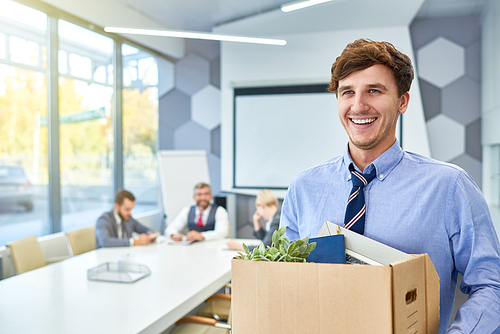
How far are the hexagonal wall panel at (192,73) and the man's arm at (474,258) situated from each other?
17.5ft

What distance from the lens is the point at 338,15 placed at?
4859mm

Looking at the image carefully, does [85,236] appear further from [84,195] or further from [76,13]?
[76,13]

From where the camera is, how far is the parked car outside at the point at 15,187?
11.6 feet

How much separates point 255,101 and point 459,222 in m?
4.70

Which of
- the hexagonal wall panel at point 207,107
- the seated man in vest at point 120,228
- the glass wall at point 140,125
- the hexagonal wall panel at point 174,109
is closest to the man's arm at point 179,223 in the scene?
the seated man in vest at point 120,228

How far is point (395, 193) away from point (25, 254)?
2.99 meters

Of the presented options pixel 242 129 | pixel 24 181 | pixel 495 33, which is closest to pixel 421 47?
pixel 495 33

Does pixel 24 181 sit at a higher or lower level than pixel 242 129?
lower

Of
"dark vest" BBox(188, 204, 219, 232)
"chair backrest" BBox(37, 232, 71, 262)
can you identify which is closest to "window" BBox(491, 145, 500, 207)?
"dark vest" BBox(188, 204, 219, 232)

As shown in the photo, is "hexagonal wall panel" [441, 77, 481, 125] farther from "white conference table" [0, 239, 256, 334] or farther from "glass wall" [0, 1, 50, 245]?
"glass wall" [0, 1, 50, 245]

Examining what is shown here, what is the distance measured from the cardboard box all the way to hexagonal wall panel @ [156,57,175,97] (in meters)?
5.73

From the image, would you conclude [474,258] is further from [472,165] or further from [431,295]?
[472,165]

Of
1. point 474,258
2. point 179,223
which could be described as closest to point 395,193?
point 474,258

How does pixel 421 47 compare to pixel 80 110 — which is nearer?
pixel 80 110
